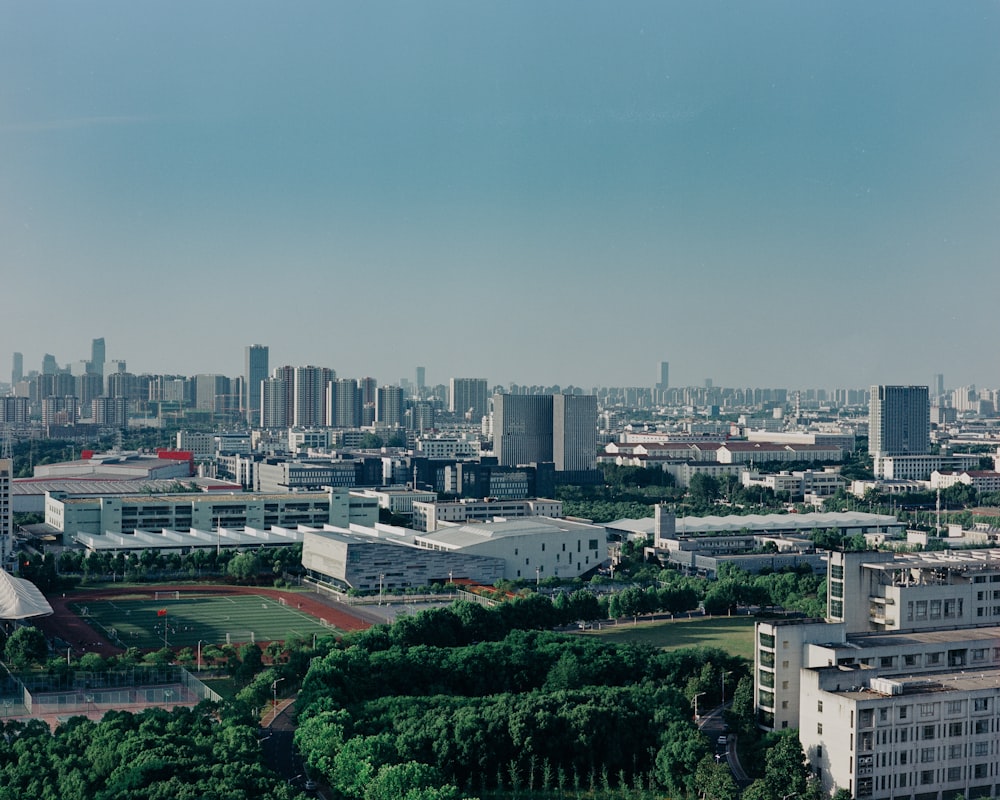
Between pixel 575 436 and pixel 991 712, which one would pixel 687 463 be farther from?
pixel 991 712

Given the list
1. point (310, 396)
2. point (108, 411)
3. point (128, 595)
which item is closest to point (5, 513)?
point (128, 595)

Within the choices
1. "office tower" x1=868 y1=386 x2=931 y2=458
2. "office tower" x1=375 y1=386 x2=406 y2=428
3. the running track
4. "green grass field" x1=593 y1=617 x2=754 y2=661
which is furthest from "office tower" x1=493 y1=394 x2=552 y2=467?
"office tower" x1=375 y1=386 x2=406 y2=428

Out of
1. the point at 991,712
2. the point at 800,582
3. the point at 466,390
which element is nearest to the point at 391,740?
the point at 991,712

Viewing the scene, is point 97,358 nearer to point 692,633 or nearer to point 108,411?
point 108,411

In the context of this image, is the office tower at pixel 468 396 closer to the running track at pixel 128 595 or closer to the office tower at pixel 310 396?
the office tower at pixel 310 396

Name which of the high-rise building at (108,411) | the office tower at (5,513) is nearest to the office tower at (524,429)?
the office tower at (5,513)
